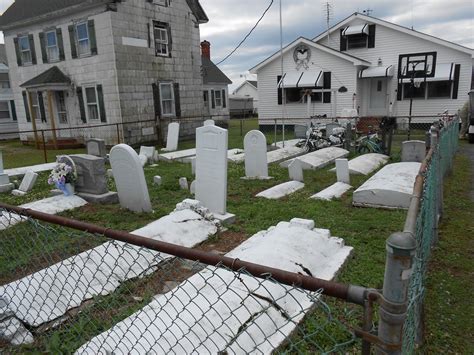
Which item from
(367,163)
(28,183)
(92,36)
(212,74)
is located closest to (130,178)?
(28,183)

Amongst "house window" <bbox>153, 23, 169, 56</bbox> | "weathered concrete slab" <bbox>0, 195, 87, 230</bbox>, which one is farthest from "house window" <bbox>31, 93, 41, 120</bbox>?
"weathered concrete slab" <bbox>0, 195, 87, 230</bbox>

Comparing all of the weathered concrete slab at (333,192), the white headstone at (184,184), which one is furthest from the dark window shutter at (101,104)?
the weathered concrete slab at (333,192)

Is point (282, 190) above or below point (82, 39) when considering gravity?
below

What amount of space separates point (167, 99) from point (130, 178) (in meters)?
12.5

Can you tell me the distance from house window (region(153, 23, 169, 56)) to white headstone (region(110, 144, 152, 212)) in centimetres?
1226

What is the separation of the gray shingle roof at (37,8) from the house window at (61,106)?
12.6 feet

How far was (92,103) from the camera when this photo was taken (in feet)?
55.5

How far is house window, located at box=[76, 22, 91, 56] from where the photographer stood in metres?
16.3

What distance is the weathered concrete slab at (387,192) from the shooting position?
6617mm

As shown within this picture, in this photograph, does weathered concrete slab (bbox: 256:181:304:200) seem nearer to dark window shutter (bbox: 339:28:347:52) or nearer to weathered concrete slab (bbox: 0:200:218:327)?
weathered concrete slab (bbox: 0:200:218:327)

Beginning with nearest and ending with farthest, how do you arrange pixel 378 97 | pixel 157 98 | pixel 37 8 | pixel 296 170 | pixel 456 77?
pixel 296 170 → pixel 157 98 → pixel 37 8 → pixel 456 77 → pixel 378 97

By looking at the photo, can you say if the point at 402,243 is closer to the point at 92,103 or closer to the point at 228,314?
the point at 228,314

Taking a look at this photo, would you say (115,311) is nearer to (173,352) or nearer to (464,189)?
(173,352)

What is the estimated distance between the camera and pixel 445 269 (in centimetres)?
436
